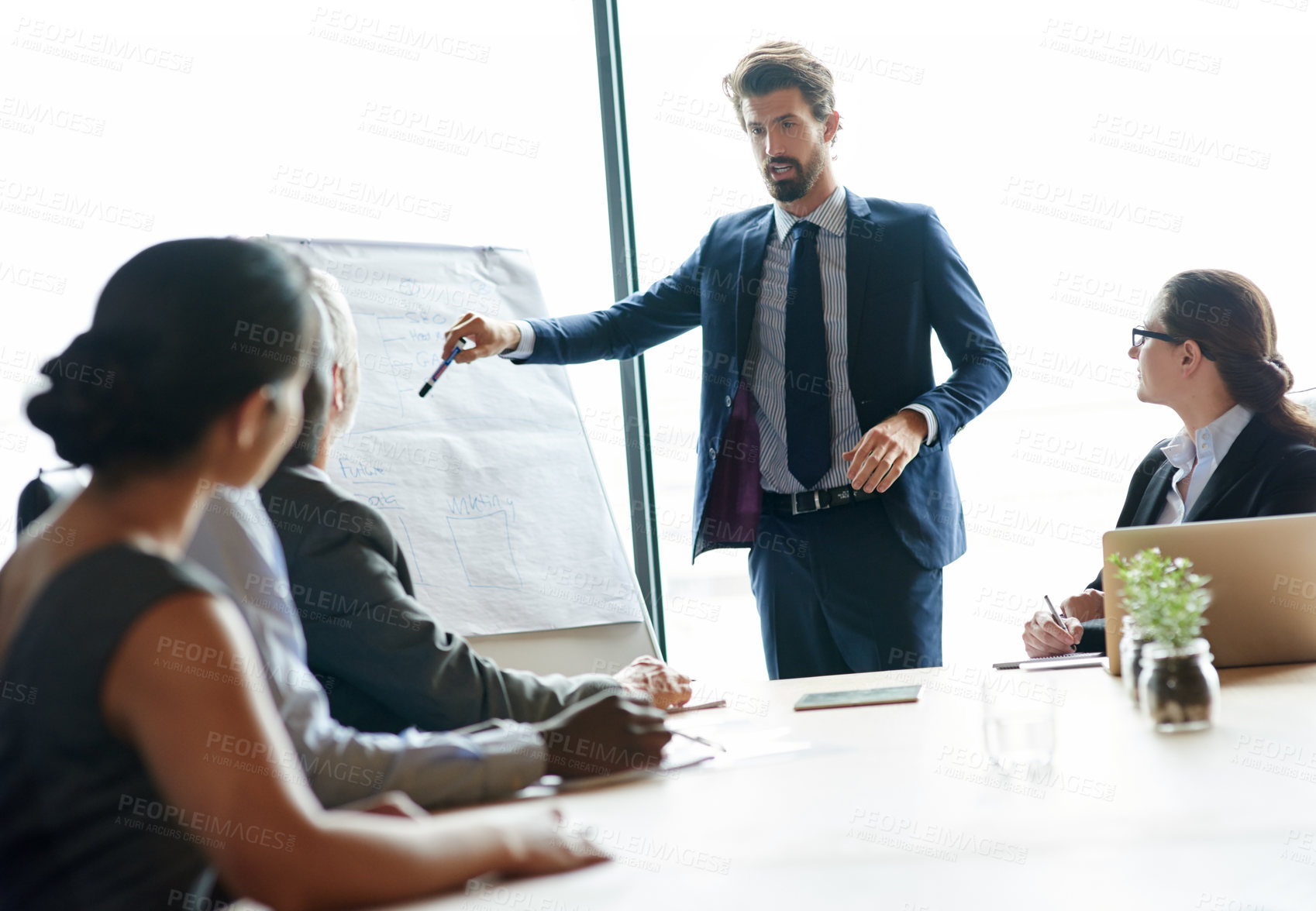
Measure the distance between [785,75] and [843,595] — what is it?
1.19m

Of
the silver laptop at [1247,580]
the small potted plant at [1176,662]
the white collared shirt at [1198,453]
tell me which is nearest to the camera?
the small potted plant at [1176,662]

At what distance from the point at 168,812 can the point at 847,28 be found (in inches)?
122

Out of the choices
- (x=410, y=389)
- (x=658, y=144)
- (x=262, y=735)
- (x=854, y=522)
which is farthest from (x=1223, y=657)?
(x=658, y=144)

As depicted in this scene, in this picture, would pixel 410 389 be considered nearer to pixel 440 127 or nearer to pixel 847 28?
pixel 440 127

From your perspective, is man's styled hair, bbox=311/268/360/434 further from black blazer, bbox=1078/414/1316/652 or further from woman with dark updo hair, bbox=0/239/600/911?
black blazer, bbox=1078/414/1316/652

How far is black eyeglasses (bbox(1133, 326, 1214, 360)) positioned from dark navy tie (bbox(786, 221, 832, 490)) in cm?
65

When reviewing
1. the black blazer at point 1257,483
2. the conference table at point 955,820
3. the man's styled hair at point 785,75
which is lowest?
the conference table at point 955,820

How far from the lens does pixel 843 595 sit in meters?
2.27

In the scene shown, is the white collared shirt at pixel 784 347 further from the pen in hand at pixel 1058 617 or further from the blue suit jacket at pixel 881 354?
the pen in hand at pixel 1058 617

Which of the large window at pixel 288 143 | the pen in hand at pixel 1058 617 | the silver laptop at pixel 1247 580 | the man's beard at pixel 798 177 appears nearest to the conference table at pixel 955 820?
the silver laptop at pixel 1247 580

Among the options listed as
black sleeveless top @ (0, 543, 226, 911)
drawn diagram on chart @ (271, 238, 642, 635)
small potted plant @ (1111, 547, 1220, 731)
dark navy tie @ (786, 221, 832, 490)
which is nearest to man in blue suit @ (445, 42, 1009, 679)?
dark navy tie @ (786, 221, 832, 490)

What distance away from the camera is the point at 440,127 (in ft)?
9.59

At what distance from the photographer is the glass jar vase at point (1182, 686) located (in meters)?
1.16

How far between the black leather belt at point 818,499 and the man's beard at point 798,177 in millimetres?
686
